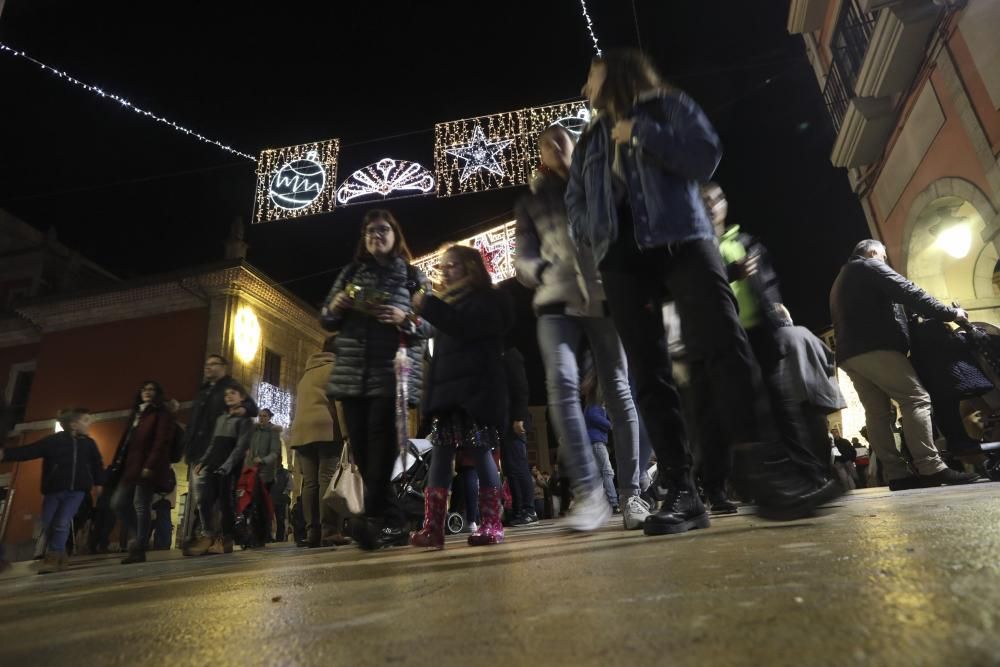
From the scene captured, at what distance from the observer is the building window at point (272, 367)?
17.1 m

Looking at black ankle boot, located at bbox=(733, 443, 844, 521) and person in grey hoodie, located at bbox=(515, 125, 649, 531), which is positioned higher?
person in grey hoodie, located at bbox=(515, 125, 649, 531)

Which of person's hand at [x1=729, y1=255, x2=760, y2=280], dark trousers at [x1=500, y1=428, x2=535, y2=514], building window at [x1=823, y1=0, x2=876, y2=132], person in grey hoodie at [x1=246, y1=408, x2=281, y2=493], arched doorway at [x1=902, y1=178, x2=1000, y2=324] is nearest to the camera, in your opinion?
person's hand at [x1=729, y1=255, x2=760, y2=280]

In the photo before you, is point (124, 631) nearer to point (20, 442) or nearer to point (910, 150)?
point (910, 150)

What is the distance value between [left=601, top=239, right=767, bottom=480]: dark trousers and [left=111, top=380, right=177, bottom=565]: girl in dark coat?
4.50 meters

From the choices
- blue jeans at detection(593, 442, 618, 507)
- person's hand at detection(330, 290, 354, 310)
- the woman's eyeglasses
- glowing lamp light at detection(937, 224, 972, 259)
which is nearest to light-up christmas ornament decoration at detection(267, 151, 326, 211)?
blue jeans at detection(593, 442, 618, 507)

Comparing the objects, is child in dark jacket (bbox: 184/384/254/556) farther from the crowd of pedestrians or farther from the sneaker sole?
the sneaker sole

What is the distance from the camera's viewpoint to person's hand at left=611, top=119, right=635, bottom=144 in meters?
1.94

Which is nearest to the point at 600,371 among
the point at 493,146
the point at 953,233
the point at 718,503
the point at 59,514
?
the point at 718,503

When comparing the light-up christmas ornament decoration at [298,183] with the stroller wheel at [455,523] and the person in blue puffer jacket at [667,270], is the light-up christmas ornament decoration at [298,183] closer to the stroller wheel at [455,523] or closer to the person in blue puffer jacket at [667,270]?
the stroller wheel at [455,523]

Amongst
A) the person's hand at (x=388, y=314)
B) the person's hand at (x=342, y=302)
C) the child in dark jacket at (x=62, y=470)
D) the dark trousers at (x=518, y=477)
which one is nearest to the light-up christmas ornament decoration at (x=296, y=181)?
the child in dark jacket at (x=62, y=470)

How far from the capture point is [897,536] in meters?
1.03

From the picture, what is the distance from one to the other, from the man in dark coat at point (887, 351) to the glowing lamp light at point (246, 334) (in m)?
15.1

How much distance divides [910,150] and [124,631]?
395 inches

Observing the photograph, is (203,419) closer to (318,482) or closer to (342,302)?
(318,482)
